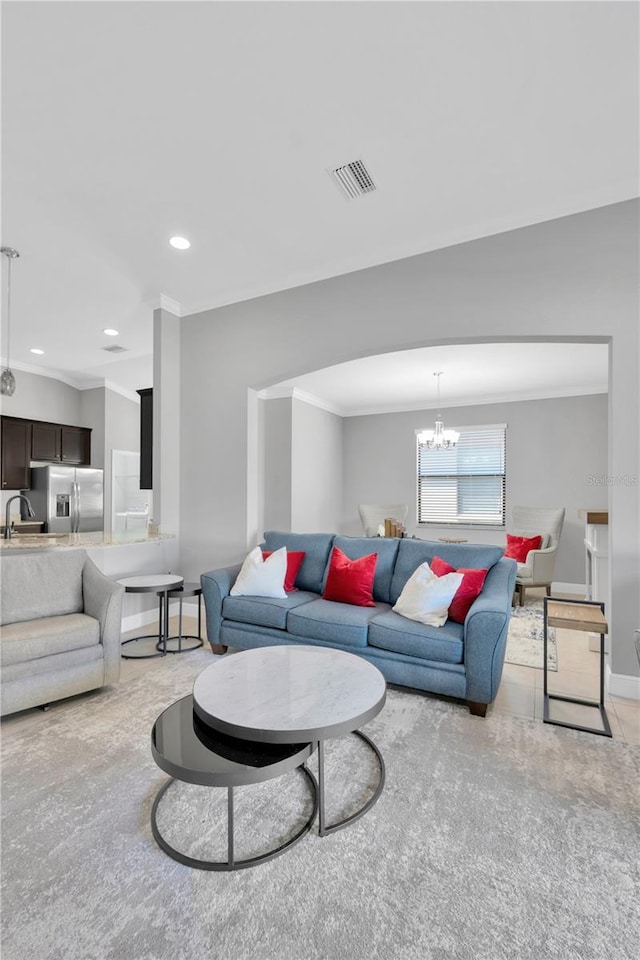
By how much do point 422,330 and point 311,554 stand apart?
2022 millimetres

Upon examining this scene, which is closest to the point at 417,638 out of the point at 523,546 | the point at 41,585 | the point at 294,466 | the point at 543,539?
the point at 41,585

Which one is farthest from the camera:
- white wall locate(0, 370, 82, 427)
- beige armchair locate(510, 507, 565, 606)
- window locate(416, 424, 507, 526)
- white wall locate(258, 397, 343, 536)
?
window locate(416, 424, 507, 526)

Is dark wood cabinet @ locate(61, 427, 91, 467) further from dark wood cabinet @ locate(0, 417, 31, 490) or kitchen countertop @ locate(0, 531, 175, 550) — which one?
kitchen countertop @ locate(0, 531, 175, 550)

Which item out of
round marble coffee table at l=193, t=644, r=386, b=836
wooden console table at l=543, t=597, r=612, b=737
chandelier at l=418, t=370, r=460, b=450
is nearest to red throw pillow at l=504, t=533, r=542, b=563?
chandelier at l=418, t=370, r=460, b=450

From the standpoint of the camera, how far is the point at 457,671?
264cm

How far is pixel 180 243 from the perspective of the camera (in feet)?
11.5

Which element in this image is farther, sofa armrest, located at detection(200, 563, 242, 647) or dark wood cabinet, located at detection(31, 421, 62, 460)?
dark wood cabinet, located at detection(31, 421, 62, 460)

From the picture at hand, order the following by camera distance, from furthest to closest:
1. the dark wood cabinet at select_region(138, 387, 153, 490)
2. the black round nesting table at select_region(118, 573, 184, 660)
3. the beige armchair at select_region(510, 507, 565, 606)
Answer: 1. the beige armchair at select_region(510, 507, 565, 606)
2. the dark wood cabinet at select_region(138, 387, 153, 490)
3. the black round nesting table at select_region(118, 573, 184, 660)

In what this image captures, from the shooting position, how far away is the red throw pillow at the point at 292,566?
12.2 ft

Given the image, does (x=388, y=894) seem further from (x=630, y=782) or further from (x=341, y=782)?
(x=630, y=782)

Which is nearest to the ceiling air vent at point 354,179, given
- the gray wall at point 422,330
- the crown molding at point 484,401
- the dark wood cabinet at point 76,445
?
the gray wall at point 422,330

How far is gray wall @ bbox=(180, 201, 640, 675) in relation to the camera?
9.30 ft

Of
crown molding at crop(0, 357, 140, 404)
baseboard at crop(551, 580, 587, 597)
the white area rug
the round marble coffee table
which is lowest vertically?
baseboard at crop(551, 580, 587, 597)

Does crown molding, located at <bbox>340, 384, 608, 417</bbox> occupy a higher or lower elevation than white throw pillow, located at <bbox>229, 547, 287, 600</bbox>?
higher
